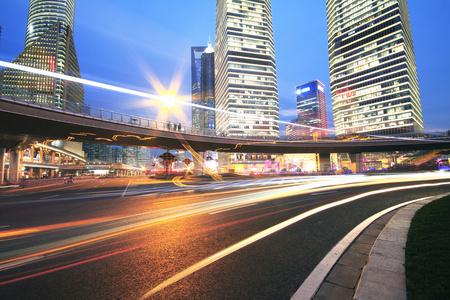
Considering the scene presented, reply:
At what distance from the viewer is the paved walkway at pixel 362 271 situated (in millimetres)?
2805

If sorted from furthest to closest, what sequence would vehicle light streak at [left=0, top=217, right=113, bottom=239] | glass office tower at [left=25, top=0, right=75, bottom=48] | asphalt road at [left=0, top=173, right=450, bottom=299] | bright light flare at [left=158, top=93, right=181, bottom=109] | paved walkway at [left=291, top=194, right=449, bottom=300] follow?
Answer: glass office tower at [left=25, top=0, right=75, bottom=48], bright light flare at [left=158, top=93, right=181, bottom=109], vehicle light streak at [left=0, top=217, right=113, bottom=239], asphalt road at [left=0, top=173, right=450, bottom=299], paved walkway at [left=291, top=194, right=449, bottom=300]

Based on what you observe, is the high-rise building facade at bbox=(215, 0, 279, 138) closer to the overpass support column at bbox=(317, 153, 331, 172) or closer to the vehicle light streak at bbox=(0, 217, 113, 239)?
the overpass support column at bbox=(317, 153, 331, 172)

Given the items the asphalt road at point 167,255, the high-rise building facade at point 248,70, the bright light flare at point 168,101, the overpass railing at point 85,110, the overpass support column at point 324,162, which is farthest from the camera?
the high-rise building facade at point 248,70

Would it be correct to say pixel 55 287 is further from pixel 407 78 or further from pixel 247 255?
pixel 407 78

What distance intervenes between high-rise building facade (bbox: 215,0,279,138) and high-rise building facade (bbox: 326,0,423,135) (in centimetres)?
5135

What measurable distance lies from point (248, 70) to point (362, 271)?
134 m

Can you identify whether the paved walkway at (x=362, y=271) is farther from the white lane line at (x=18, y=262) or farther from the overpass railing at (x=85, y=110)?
the overpass railing at (x=85, y=110)

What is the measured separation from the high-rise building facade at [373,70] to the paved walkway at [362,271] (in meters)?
141

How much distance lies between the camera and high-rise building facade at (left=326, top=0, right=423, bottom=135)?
115 meters

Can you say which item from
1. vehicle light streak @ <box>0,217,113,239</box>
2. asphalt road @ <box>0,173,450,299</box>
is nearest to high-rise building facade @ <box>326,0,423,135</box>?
asphalt road @ <box>0,173,450,299</box>

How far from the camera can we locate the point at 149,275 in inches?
145

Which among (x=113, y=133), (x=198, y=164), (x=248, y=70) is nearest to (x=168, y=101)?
(x=113, y=133)

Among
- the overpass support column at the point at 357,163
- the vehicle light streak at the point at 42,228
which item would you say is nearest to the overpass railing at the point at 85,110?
the overpass support column at the point at 357,163

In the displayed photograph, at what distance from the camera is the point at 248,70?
A: 126 meters
